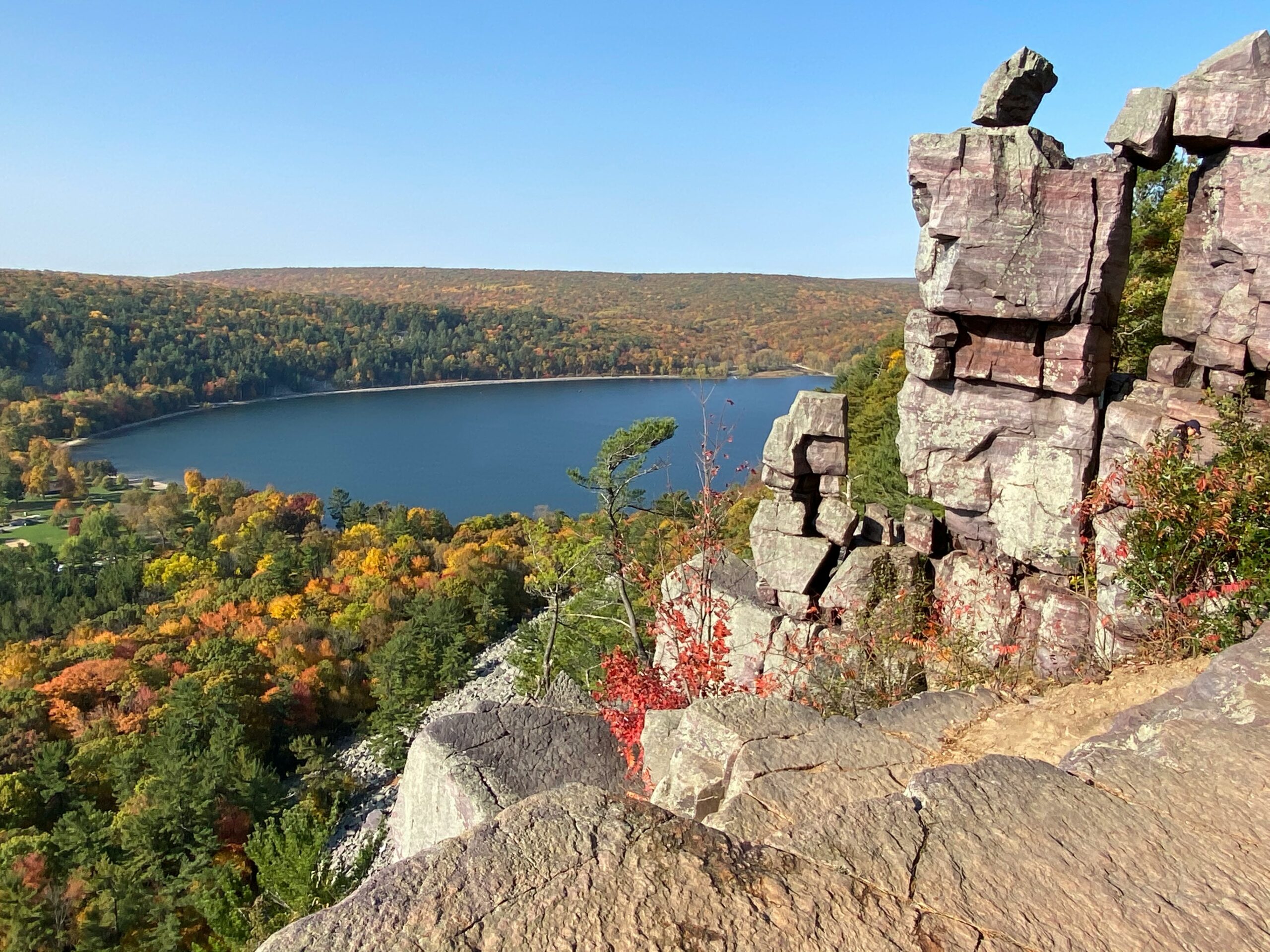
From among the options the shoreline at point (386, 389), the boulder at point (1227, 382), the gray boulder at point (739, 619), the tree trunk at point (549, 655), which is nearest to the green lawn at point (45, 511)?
the shoreline at point (386, 389)

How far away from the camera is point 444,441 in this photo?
70.2 metres

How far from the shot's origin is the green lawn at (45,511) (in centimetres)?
4419

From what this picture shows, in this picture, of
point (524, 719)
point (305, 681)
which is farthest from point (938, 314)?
point (305, 681)

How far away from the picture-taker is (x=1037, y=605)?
7199mm

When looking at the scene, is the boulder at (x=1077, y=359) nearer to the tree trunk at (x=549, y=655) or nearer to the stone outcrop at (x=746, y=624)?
the stone outcrop at (x=746, y=624)

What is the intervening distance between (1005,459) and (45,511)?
58.4 m

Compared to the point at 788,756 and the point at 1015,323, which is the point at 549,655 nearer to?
the point at 1015,323

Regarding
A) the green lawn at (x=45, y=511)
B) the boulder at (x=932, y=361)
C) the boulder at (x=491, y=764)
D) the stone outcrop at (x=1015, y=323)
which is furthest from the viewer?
the green lawn at (x=45, y=511)

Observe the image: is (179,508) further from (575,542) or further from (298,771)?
(575,542)

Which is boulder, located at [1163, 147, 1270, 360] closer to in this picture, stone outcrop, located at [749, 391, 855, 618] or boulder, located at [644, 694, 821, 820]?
stone outcrop, located at [749, 391, 855, 618]

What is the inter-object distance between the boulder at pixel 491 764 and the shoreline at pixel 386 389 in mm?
60490

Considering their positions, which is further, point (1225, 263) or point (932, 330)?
point (932, 330)

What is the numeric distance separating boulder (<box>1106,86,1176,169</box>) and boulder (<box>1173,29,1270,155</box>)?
0.26 ft

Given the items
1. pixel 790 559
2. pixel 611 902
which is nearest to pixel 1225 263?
pixel 790 559
